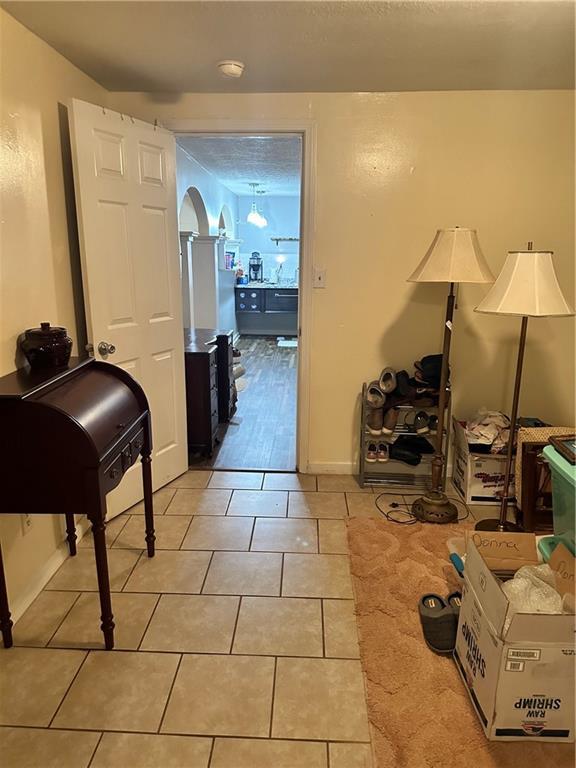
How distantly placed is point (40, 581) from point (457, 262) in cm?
236

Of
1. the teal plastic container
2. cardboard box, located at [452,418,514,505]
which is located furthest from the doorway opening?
the teal plastic container

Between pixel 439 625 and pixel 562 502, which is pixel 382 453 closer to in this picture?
pixel 439 625

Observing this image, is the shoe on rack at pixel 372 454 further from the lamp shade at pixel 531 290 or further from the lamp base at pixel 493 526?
the lamp shade at pixel 531 290

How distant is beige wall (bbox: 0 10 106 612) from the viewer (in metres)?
1.91

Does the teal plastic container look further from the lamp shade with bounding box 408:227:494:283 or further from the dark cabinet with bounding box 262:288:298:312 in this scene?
the dark cabinet with bounding box 262:288:298:312

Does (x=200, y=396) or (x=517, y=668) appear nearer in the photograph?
(x=517, y=668)

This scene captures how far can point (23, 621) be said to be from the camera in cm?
195

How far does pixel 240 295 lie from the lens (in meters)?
8.49

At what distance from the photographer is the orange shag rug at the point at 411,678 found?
4.72ft

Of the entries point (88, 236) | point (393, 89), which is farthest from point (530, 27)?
point (88, 236)

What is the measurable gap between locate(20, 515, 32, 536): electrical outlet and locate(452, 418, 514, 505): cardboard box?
7.34ft

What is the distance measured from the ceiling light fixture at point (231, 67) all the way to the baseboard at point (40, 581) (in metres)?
2.30

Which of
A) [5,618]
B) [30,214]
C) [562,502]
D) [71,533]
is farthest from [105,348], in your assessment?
[562,502]

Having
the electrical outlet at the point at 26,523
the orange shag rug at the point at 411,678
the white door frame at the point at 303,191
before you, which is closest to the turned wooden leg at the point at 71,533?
the electrical outlet at the point at 26,523
